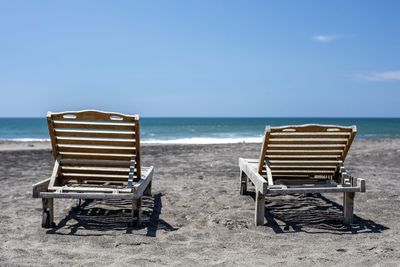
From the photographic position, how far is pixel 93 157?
5711 mm

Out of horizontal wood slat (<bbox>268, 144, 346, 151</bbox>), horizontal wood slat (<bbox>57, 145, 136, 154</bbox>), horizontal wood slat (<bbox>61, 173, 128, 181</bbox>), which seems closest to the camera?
horizontal wood slat (<bbox>57, 145, 136, 154</bbox>)

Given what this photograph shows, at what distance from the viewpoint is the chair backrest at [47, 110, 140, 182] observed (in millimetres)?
5398

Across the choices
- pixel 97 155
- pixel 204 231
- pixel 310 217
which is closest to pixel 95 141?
pixel 97 155

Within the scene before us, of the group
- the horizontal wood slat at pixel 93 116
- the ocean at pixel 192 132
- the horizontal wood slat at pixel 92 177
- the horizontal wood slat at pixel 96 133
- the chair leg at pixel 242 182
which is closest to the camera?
the horizontal wood slat at pixel 93 116

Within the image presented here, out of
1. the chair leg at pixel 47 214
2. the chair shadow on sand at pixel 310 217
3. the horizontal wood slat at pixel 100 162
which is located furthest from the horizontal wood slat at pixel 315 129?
the chair leg at pixel 47 214

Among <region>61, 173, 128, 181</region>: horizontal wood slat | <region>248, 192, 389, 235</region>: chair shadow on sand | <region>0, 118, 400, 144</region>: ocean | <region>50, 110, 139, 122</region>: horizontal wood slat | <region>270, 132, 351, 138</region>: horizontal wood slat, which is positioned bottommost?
<region>0, 118, 400, 144</region>: ocean

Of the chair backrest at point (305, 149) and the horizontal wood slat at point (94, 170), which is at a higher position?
the chair backrest at point (305, 149)

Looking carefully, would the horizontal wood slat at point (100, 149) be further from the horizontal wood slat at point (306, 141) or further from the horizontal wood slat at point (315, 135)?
the horizontal wood slat at point (315, 135)

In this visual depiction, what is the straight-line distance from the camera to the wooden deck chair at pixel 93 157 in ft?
17.5

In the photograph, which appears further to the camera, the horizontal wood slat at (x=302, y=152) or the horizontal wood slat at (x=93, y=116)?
the horizontal wood slat at (x=302, y=152)

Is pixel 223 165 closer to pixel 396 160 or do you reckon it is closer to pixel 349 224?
pixel 396 160

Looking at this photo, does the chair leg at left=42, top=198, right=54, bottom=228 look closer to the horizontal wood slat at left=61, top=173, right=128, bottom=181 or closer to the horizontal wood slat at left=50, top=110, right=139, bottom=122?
the horizontal wood slat at left=61, top=173, right=128, bottom=181

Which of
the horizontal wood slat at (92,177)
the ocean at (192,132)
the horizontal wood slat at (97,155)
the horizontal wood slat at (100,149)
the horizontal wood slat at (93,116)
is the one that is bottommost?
the ocean at (192,132)

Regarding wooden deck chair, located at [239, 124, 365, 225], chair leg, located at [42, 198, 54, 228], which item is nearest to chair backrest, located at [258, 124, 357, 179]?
wooden deck chair, located at [239, 124, 365, 225]
